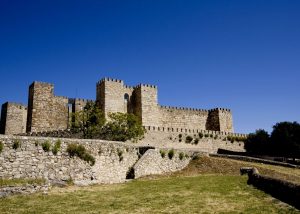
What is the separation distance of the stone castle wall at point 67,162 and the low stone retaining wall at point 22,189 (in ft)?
6.49

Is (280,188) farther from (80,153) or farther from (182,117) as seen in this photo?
(182,117)

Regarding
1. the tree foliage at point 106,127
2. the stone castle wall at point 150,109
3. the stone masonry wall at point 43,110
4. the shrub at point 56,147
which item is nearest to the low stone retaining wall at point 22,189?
the shrub at point 56,147

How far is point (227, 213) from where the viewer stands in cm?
1191

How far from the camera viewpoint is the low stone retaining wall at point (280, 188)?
12419mm

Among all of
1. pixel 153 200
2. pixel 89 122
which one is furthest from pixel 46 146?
pixel 89 122

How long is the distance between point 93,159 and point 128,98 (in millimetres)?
29963

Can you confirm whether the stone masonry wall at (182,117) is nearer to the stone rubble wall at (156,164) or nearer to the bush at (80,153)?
the stone rubble wall at (156,164)

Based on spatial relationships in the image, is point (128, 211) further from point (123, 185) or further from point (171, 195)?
point (123, 185)

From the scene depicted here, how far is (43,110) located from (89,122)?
1051cm

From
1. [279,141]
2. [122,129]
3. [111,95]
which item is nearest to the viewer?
[122,129]

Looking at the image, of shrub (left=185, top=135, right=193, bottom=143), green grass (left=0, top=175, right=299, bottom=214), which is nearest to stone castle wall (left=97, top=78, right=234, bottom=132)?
shrub (left=185, top=135, right=193, bottom=143)

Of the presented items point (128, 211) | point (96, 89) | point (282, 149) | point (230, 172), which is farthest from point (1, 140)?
point (282, 149)

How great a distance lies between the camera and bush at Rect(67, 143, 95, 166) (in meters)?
20.7

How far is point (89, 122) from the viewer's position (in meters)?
38.9
